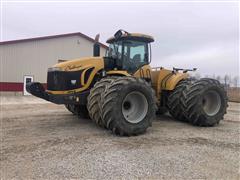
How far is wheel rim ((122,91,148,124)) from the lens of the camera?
6937 mm

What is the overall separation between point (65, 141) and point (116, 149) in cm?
A: 120

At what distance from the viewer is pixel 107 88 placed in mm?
6441

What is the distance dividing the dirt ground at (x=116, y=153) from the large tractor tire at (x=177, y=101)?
0.70 metres

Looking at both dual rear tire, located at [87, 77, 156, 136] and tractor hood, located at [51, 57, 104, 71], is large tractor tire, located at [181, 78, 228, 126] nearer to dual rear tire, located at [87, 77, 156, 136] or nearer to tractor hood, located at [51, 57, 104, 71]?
dual rear tire, located at [87, 77, 156, 136]

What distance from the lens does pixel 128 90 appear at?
663cm

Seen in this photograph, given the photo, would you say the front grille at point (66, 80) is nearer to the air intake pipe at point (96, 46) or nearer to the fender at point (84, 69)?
the fender at point (84, 69)

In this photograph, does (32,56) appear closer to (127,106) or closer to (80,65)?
(80,65)

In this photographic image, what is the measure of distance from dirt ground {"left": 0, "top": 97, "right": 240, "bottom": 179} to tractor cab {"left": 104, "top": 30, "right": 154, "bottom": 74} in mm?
1838

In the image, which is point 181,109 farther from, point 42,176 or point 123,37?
point 42,176

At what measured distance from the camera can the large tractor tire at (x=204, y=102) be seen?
786cm

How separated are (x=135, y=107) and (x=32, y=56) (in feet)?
56.2

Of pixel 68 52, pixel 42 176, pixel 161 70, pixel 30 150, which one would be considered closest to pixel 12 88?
pixel 68 52

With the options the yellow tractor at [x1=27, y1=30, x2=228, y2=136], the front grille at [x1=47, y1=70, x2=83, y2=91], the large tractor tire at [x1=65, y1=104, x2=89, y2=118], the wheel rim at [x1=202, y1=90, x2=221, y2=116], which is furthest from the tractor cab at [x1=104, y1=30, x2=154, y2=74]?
the wheel rim at [x1=202, y1=90, x2=221, y2=116]

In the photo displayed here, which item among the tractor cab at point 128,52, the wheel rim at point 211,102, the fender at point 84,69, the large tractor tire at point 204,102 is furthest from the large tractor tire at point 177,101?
the fender at point 84,69
